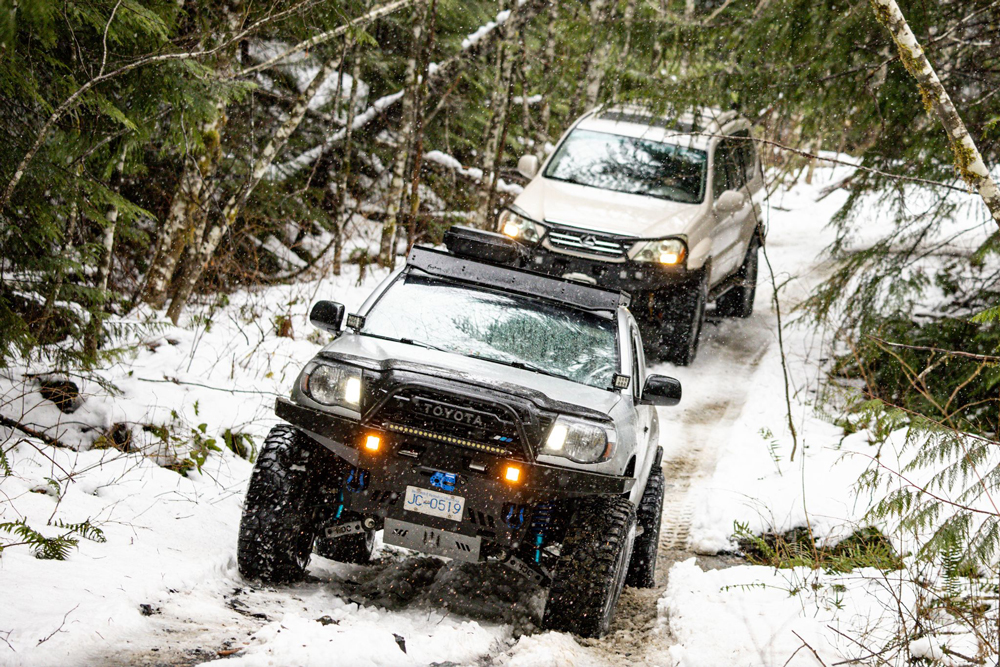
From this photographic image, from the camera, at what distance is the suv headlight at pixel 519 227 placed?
9.03m

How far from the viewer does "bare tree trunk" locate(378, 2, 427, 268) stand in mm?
11438

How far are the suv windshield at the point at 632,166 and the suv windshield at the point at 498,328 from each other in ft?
15.6

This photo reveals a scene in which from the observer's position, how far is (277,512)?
4.12 meters

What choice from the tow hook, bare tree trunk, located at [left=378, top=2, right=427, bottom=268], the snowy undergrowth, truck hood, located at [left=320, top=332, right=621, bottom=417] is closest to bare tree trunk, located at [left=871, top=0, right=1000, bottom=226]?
the snowy undergrowth

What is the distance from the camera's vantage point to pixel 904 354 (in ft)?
27.1

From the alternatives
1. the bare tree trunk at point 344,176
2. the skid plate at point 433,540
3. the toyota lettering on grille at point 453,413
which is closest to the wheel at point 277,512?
the skid plate at point 433,540

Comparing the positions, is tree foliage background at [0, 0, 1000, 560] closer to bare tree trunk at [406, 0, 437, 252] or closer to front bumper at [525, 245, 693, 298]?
bare tree trunk at [406, 0, 437, 252]

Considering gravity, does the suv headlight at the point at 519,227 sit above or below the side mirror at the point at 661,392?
above

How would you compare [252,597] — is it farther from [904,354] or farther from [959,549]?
[904,354]

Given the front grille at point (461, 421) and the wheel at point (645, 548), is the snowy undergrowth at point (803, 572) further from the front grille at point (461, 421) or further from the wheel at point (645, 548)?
the front grille at point (461, 421)

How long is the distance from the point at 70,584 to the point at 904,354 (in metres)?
7.42

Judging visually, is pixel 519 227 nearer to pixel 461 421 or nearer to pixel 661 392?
pixel 661 392

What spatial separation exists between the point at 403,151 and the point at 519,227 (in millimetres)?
3492

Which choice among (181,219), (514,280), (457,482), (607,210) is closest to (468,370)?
(457,482)
